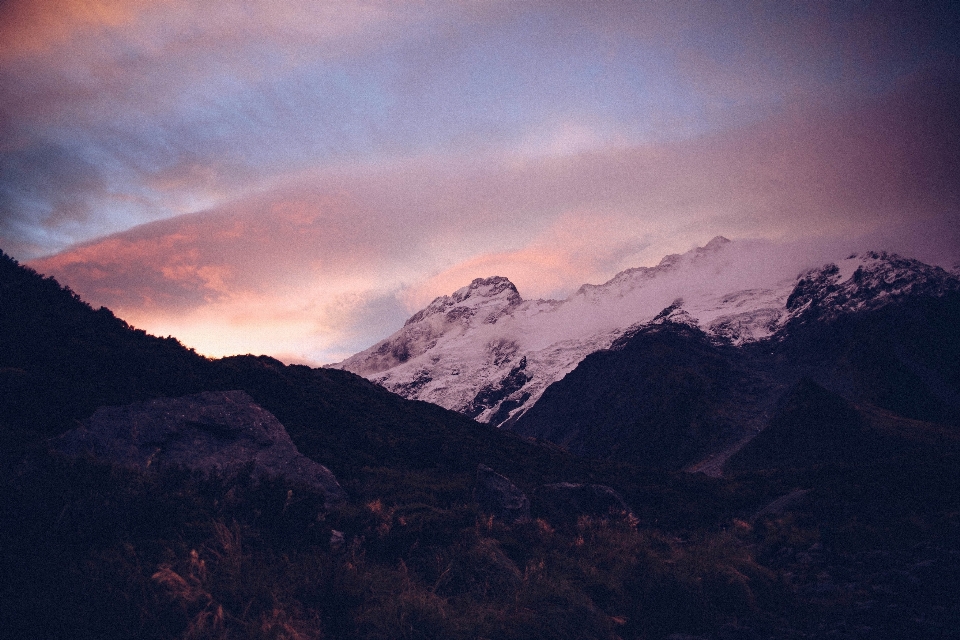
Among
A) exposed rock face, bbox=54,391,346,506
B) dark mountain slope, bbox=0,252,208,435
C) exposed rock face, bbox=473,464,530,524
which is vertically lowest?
exposed rock face, bbox=473,464,530,524

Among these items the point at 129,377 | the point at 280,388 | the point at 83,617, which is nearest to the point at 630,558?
the point at 83,617

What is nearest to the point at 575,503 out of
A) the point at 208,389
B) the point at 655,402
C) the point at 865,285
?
the point at 208,389

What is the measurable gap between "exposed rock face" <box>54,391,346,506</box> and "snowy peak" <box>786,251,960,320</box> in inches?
6878

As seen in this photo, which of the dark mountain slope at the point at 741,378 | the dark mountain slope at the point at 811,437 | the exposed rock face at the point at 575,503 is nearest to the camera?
the exposed rock face at the point at 575,503

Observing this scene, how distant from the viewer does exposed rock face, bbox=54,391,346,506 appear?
38.7 feet

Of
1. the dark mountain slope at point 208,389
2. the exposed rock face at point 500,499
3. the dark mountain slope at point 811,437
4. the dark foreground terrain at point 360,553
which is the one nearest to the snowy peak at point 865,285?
the dark mountain slope at point 811,437

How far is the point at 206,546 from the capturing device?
23.9 ft

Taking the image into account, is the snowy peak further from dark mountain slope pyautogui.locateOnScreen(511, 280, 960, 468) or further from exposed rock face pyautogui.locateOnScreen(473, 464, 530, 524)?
exposed rock face pyautogui.locateOnScreen(473, 464, 530, 524)

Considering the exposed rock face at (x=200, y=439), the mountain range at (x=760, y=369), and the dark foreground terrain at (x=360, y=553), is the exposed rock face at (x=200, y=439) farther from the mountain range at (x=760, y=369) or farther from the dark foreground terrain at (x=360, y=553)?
the mountain range at (x=760, y=369)

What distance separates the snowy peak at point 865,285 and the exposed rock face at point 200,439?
6878 inches

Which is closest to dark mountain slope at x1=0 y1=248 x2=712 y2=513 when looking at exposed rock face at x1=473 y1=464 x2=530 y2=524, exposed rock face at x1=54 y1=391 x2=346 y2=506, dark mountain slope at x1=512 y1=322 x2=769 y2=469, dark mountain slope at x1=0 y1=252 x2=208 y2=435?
dark mountain slope at x1=0 y1=252 x2=208 y2=435

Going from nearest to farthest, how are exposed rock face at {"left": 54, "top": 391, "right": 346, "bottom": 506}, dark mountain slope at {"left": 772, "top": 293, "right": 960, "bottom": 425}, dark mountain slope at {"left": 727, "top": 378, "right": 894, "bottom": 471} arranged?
exposed rock face at {"left": 54, "top": 391, "right": 346, "bottom": 506} → dark mountain slope at {"left": 727, "top": 378, "right": 894, "bottom": 471} → dark mountain slope at {"left": 772, "top": 293, "right": 960, "bottom": 425}

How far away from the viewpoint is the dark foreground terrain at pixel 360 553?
19.5 ft

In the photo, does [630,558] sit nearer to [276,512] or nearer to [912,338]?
[276,512]
